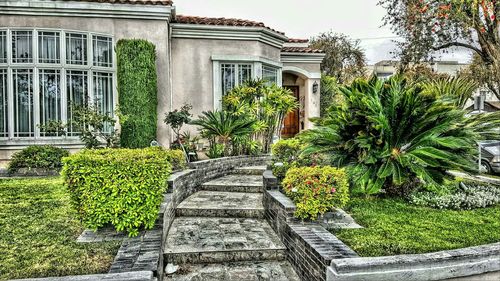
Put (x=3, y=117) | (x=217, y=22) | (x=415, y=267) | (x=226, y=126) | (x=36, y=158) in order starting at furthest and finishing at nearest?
1. (x=217, y=22)
2. (x=3, y=117)
3. (x=226, y=126)
4. (x=36, y=158)
5. (x=415, y=267)

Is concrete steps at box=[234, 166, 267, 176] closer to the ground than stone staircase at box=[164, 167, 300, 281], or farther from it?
farther from it

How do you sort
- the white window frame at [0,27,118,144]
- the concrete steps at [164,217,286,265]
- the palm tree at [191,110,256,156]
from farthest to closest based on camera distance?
the white window frame at [0,27,118,144] < the palm tree at [191,110,256,156] < the concrete steps at [164,217,286,265]

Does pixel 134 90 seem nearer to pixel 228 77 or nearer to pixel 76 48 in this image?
pixel 76 48

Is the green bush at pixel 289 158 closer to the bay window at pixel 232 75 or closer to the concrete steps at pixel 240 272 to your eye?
the concrete steps at pixel 240 272

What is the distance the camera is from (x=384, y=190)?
715 cm

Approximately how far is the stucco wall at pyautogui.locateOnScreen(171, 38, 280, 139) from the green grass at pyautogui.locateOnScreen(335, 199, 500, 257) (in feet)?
22.1

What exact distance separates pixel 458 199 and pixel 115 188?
545 cm

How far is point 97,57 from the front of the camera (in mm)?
10547

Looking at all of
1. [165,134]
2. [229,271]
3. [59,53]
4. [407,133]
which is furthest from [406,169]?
Result: [59,53]

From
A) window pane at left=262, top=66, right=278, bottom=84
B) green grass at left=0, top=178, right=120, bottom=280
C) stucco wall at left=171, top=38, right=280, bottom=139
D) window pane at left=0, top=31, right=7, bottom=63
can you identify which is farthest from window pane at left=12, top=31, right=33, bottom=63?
window pane at left=262, top=66, right=278, bottom=84

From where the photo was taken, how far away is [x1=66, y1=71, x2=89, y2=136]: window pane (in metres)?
10.3

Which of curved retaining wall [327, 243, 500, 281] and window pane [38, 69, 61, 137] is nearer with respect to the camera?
curved retaining wall [327, 243, 500, 281]

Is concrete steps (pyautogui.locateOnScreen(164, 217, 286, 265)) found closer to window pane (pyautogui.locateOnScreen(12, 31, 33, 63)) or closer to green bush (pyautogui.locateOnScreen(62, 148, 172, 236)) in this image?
green bush (pyautogui.locateOnScreen(62, 148, 172, 236))

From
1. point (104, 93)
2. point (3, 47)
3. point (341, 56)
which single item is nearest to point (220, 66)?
point (104, 93)
